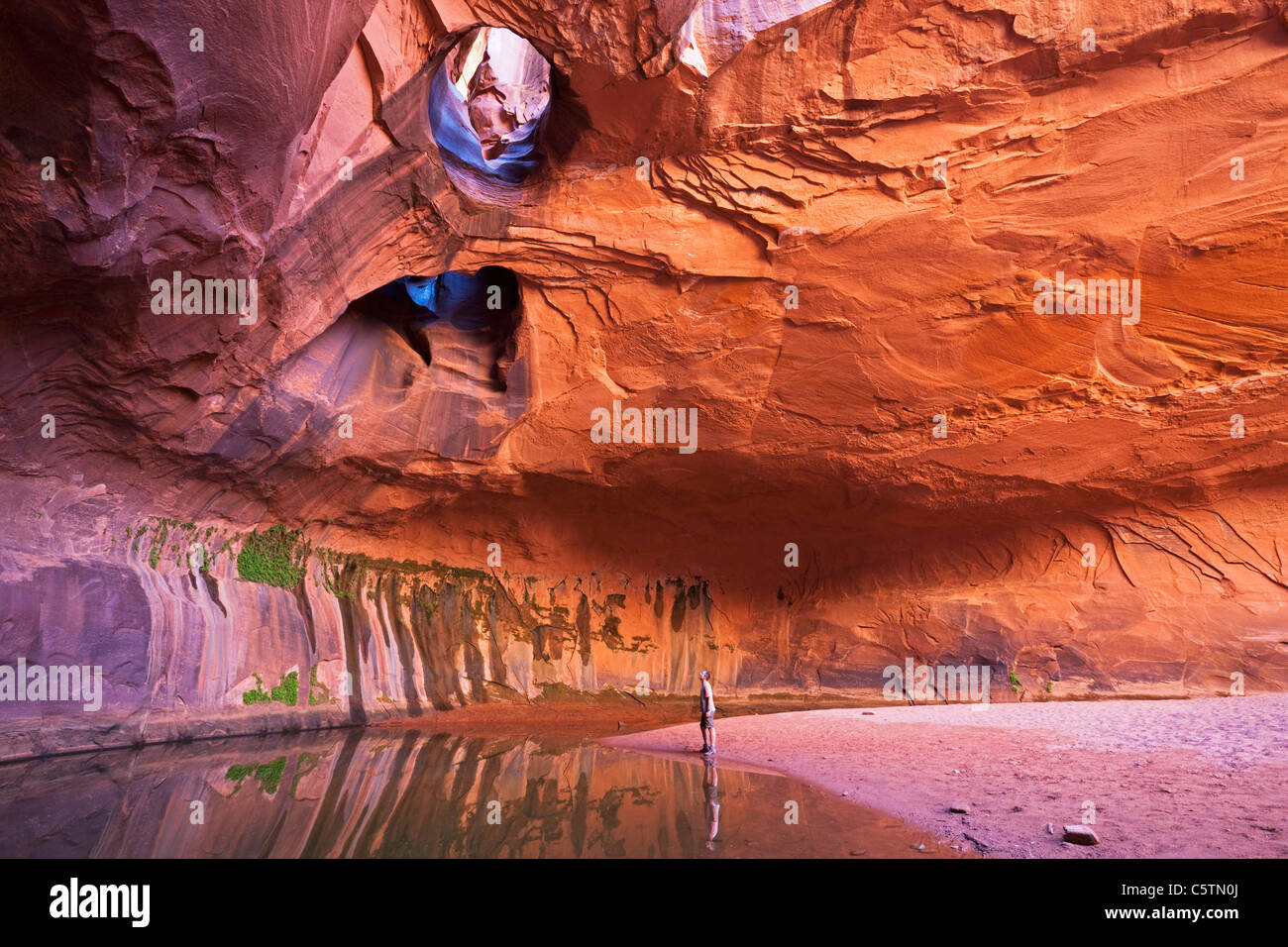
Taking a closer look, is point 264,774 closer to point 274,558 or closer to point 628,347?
point 274,558

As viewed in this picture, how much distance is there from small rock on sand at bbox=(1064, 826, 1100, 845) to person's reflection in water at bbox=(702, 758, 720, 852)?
80.1 inches

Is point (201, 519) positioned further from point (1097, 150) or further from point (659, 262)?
point (1097, 150)

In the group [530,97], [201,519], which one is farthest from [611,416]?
[530,97]

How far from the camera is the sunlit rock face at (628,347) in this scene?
7.70 meters

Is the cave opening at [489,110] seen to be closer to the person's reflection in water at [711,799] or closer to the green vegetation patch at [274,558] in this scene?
the green vegetation patch at [274,558]

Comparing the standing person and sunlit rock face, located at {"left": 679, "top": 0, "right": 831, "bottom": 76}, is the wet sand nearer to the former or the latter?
the standing person

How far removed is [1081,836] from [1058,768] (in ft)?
6.59

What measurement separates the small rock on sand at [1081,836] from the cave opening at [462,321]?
851 centimetres

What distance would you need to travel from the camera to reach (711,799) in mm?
6426

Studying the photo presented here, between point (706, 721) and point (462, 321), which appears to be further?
point (462, 321)

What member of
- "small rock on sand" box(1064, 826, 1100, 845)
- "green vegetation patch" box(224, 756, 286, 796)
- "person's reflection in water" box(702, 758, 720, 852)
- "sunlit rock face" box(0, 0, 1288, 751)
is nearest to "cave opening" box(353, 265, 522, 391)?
"sunlit rock face" box(0, 0, 1288, 751)

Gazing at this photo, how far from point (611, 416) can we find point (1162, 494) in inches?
335

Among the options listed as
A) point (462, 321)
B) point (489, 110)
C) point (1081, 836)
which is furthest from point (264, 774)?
point (489, 110)

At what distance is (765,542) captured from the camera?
14391 millimetres
